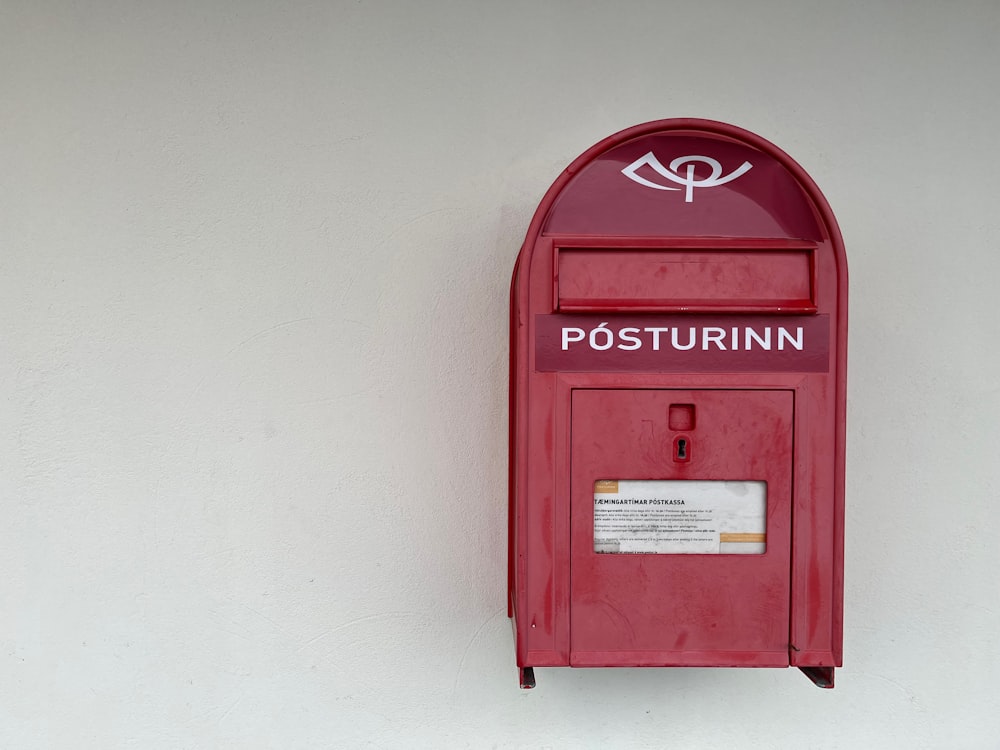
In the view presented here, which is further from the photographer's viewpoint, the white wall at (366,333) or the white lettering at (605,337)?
the white wall at (366,333)

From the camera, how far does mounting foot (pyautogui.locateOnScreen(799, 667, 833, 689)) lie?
1.23m

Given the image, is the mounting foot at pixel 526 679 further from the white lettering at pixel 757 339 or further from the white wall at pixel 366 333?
the white lettering at pixel 757 339

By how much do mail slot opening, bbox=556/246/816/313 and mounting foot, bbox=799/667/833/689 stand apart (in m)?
0.68

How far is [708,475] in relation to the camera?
115 centimetres

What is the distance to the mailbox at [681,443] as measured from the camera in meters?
1.15

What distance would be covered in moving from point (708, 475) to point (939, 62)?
109cm

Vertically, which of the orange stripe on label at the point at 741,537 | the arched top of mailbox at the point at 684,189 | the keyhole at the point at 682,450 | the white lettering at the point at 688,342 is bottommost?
the orange stripe on label at the point at 741,537

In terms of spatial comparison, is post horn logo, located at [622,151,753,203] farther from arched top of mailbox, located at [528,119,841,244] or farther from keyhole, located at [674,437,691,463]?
keyhole, located at [674,437,691,463]

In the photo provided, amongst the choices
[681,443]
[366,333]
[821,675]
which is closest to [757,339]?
[681,443]

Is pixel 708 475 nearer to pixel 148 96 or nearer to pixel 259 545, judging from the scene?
pixel 259 545

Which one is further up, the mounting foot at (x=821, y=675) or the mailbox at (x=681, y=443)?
the mailbox at (x=681, y=443)

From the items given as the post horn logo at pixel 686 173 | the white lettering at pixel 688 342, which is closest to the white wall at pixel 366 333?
the post horn logo at pixel 686 173

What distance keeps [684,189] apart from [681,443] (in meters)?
0.44

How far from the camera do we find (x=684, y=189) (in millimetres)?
1187
